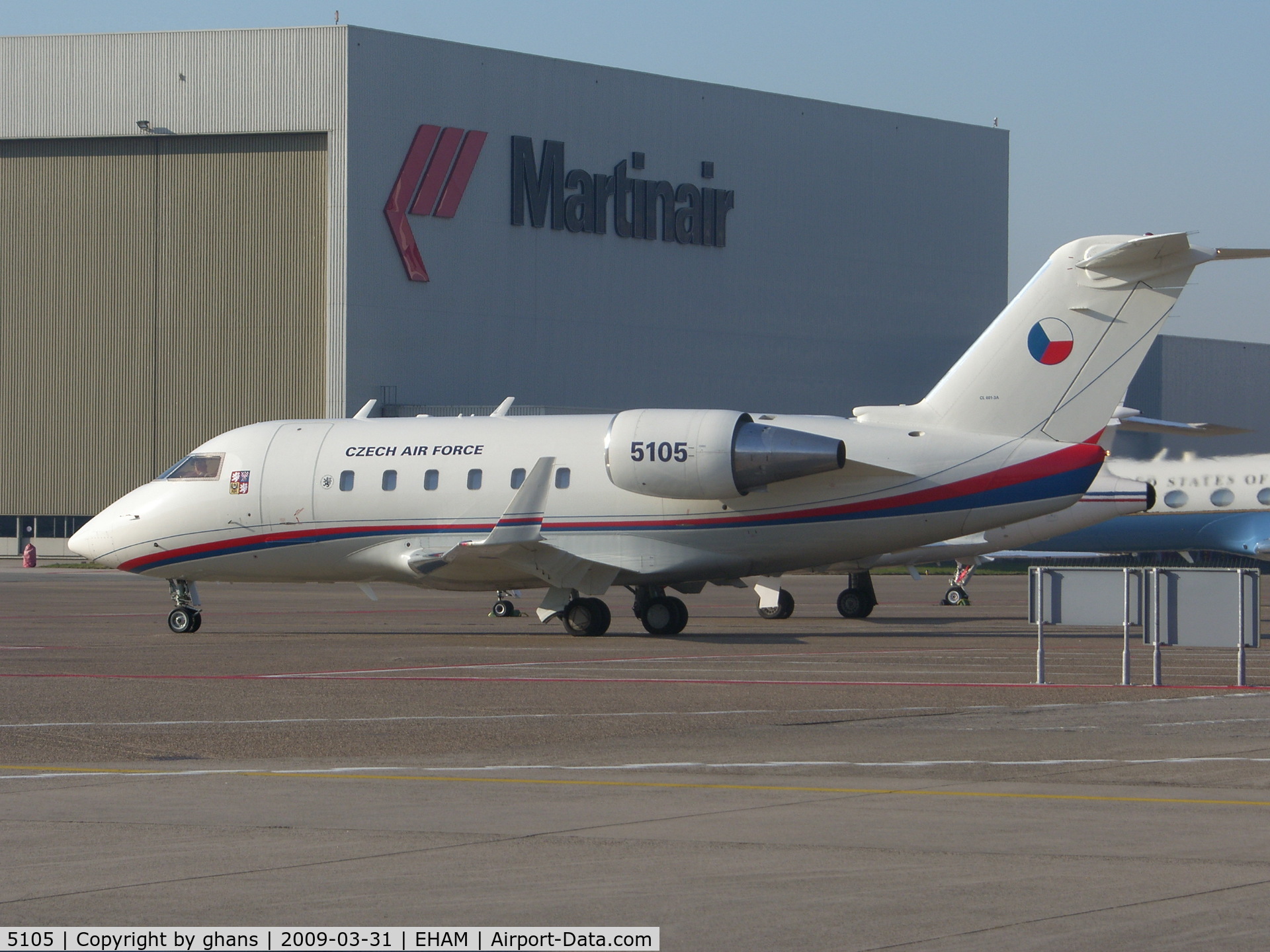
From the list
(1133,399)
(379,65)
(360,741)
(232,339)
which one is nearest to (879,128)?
(1133,399)

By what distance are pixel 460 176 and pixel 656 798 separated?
221ft

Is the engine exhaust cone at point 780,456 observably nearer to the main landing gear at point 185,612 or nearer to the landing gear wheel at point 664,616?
the landing gear wheel at point 664,616

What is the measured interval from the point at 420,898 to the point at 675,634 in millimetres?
19815

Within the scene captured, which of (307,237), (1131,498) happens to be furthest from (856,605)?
(307,237)

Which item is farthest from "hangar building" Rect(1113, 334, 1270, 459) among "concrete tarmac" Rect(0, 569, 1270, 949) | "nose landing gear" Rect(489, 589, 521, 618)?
"concrete tarmac" Rect(0, 569, 1270, 949)

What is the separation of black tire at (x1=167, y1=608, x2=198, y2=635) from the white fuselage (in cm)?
121

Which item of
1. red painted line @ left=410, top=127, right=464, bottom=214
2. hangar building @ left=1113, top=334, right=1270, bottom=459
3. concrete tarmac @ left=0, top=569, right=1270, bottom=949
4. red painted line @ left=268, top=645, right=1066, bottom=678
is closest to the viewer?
concrete tarmac @ left=0, top=569, right=1270, bottom=949

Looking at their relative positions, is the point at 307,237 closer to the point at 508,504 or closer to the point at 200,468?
the point at 200,468

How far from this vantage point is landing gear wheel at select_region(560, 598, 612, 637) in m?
26.1

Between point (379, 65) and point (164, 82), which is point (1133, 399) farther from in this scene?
point (164, 82)

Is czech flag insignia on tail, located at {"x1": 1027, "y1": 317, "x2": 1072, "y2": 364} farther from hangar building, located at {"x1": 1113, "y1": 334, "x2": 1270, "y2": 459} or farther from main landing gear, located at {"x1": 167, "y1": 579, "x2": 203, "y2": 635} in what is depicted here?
hangar building, located at {"x1": 1113, "y1": 334, "x2": 1270, "y2": 459}

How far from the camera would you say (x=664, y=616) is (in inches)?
1043

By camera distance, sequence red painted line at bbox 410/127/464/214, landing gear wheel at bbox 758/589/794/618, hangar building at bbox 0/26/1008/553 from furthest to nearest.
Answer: red painted line at bbox 410/127/464/214 < hangar building at bbox 0/26/1008/553 < landing gear wheel at bbox 758/589/794/618

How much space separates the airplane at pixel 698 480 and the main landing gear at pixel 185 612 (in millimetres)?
41
